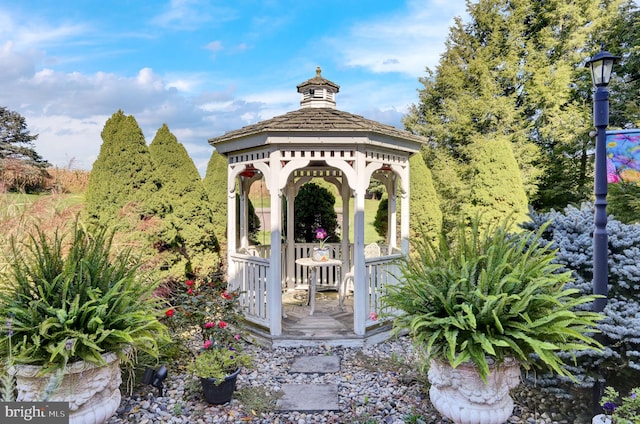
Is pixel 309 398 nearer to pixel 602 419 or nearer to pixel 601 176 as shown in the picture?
pixel 602 419

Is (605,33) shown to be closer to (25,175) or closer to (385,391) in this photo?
(385,391)

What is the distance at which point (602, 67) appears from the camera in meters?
3.33

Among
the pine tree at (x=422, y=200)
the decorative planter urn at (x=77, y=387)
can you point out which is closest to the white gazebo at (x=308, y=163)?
the decorative planter urn at (x=77, y=387)

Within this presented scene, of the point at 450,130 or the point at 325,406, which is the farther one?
the point at 450,130

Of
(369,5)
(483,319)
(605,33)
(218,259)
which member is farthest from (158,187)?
(605,33)

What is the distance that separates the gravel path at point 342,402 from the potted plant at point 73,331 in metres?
0.75

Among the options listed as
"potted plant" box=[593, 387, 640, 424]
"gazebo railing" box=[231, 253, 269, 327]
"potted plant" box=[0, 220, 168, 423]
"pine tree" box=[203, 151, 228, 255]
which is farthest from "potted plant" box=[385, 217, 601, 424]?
"pine tree" box=[203, 151, 228, 255]

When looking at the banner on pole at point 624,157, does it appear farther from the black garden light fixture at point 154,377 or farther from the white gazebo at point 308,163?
the black garden light fixture at point 154,377

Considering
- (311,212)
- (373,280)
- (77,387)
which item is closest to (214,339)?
(77,387)

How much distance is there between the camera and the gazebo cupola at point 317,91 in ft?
19.5

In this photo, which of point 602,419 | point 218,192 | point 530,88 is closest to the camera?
point 602,419

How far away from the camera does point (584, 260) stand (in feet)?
10.9

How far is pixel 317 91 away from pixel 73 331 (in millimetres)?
4737

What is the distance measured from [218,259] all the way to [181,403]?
3800mm
